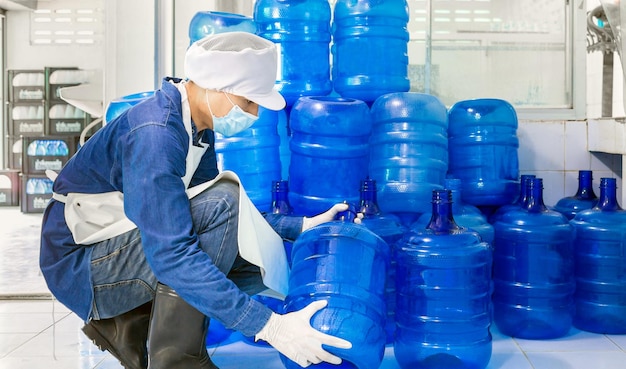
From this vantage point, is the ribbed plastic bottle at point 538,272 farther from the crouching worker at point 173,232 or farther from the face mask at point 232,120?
the face mask at point 232,120

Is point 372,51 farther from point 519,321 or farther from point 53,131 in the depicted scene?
point 53,131

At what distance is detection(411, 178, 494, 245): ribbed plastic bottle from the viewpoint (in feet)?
7.55

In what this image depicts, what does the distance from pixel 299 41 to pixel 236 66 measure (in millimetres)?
1338

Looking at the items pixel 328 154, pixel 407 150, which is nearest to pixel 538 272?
pixel 407 150

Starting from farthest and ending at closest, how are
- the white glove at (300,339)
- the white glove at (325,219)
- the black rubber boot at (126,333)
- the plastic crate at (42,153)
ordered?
the plastic crate at (42,153) < the white glove at (325,219) < the black rubber boot at (126,333) < the white glove at (300,339)

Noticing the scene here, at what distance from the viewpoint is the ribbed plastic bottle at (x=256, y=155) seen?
8.83ft

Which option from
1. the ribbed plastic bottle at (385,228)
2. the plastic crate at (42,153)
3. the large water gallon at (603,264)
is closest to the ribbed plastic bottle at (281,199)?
the ribbed plastic bottle at (385,228)

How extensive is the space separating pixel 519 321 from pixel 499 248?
0.27 m

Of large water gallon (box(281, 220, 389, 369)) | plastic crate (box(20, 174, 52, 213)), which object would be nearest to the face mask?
large water gallon (box(281, 220, 389, 369))

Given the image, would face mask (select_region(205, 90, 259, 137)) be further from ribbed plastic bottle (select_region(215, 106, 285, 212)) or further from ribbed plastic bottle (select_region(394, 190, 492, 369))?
ribbed plastic bottle (select_region(215, 106, 285, 212))

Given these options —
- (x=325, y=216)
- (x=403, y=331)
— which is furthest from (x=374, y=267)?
(x=403, y=331)

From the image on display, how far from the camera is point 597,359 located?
2.12 metres

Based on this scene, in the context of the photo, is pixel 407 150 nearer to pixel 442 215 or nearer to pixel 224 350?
pixel 442 215

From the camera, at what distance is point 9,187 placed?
26.3 feet
